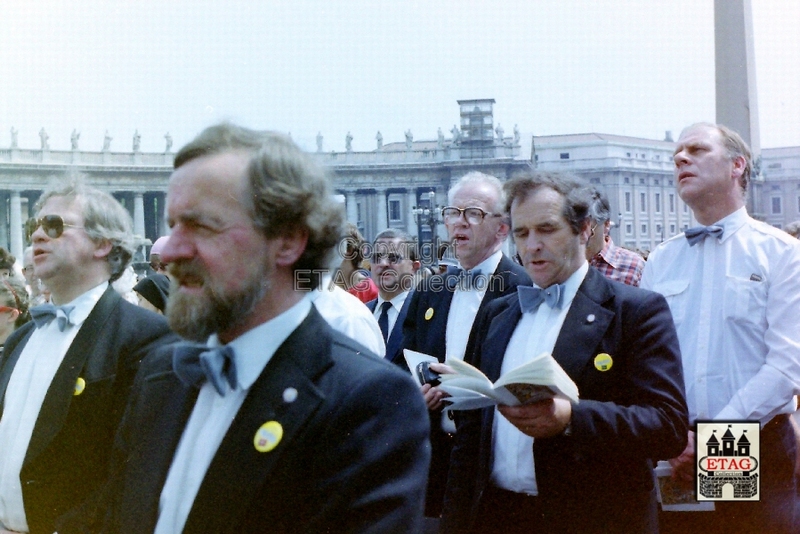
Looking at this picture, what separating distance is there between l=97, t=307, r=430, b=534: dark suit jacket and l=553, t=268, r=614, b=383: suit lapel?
96 centimetres

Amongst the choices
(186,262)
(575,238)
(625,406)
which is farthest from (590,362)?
(186,262)

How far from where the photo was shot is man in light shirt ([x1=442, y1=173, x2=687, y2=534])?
81.8 inches

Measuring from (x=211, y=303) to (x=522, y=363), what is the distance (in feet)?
3.78

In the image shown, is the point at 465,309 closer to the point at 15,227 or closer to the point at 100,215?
the point at 100,215

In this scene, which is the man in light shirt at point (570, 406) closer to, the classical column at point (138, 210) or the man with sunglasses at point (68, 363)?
the man with sunglasses at point (68, 363)

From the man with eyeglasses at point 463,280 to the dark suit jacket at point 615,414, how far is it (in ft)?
3.28

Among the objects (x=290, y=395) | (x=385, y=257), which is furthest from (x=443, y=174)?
(x=290, y=395)

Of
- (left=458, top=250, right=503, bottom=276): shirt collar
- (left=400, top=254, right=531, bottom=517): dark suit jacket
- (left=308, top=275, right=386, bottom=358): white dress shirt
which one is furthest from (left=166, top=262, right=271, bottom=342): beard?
(left=458, top=250, right=503, bottom=276): shirt collar

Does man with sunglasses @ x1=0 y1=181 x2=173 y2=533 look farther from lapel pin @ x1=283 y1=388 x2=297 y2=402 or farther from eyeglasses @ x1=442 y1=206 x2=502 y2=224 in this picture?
eyeglasses @ x1=442 y1=206 x2=502 y2=224

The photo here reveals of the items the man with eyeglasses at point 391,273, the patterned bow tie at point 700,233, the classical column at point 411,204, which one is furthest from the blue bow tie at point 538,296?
the classical column at point 411,204

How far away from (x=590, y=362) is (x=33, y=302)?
4.29m

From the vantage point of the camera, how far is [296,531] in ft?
4.31

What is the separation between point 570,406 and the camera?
197 cm

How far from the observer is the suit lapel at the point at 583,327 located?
2.18m
